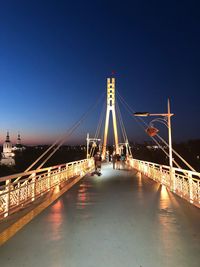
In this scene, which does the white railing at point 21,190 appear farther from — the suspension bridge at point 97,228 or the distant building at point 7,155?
the distant building at point 7,155

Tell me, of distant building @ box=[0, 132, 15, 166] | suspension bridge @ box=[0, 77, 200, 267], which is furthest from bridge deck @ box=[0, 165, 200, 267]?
distant building @ box=[0, 132, 15, 166]

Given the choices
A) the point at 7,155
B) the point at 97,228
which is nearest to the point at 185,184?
the point at 97,228

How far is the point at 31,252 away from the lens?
4207mm

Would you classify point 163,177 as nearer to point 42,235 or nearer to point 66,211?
point 66,211

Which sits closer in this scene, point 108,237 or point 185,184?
point 108,237

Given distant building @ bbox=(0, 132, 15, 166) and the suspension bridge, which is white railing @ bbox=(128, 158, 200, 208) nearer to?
the suspension bridge

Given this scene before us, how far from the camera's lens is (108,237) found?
16.3 feet

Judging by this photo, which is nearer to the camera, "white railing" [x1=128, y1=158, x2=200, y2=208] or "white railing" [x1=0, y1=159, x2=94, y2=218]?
"white railing" [x1=0, y1=159, x2=94, y2=218]

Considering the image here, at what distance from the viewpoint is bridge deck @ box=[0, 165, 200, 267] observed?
393cm

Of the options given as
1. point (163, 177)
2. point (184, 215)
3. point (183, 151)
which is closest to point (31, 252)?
point (184, 215)

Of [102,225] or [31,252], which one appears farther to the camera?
[102,225]

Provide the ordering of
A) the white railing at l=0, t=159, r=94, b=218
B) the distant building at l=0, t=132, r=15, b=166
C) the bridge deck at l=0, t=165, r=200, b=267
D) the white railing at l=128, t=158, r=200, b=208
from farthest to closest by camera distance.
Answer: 1. the distant building at l=0, t=132, r=15, b=166
2. the white railing at l=128, t=158, r=200, b=208
3. the white railing at l=0, t=159, r=94, b=218
4. the bridge deck at l=0, t=165, r=200, b=267

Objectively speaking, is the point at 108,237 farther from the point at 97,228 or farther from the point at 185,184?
the point at 185,184

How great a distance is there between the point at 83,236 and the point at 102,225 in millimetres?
860
